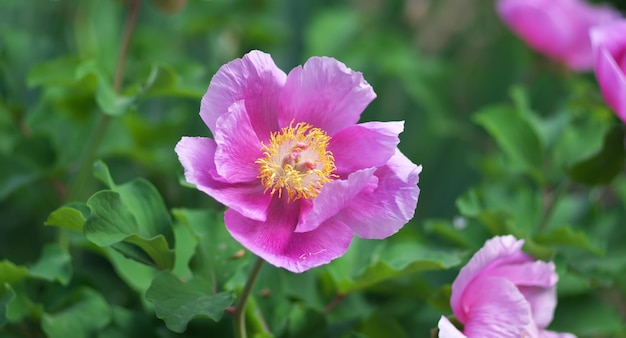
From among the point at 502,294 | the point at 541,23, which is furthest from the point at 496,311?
the point at 541,23

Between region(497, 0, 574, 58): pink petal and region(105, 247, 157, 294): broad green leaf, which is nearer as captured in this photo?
region(105, 247, 157, 294): broad green leaf

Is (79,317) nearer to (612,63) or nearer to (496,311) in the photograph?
(496,311)

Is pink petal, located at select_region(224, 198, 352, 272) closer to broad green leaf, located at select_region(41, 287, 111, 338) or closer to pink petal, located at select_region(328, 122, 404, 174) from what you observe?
pink petal, located at select_region(328, 122, 404, 174)

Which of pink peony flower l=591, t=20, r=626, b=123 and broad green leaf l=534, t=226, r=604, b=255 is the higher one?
pink peony flower l=591, t=20, r=626, b=123

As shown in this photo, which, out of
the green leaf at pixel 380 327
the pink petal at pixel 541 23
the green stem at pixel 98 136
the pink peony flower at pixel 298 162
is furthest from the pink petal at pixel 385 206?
the pink petal at pixel 541 23

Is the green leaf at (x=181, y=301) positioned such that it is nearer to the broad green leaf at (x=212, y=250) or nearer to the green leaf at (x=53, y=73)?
the broad green leaf at (x=212, y=250)

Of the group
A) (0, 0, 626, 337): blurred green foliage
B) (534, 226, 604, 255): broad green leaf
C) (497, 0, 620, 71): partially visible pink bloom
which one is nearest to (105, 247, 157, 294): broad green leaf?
(0, 0, 626, 337): blurred green foliage

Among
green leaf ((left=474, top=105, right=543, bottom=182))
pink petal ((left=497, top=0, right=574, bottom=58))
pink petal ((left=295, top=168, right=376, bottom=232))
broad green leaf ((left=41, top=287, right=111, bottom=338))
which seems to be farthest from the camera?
pink petal ((left=497, top=0, right=574, bottom=58))

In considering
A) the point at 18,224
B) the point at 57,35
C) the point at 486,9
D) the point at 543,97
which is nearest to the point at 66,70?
the point at 18,224

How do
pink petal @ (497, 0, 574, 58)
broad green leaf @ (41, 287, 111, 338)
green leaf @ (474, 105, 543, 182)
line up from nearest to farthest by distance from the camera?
broad green leaf @ (41, 287, 111, 338) → green leaf @ (474, 105, 543, 182) → pink petal @ (497, 0, 574, 58)
